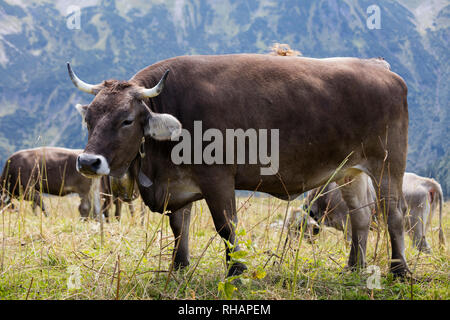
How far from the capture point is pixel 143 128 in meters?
3.70

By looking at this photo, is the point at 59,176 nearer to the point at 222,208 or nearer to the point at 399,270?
the point at 222,208

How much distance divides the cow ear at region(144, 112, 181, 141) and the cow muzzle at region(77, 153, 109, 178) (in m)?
0.46

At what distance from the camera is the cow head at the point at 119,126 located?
345 cm

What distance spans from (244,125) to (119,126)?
1.06m

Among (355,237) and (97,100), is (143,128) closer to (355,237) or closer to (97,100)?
(97,100)

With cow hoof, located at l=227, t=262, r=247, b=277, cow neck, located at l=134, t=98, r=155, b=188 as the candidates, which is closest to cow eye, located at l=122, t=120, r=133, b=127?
cow neck, located at l=134, t=98, r=155, b=188

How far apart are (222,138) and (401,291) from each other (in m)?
1.94

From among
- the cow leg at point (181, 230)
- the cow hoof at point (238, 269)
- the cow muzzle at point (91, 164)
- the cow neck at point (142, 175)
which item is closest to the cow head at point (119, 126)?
the cow muzzle at point (91, 164)

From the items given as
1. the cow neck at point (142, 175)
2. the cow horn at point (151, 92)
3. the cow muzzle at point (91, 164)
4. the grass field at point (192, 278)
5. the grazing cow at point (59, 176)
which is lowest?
the grazing cow at point (59, 176)

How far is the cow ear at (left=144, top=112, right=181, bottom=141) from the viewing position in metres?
3.55

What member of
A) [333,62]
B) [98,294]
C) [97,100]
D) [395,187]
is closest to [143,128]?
[97,100]

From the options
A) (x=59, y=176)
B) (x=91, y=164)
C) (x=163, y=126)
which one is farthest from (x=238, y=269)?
(x=59, y=176)

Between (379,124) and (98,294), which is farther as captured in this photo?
(379,124)

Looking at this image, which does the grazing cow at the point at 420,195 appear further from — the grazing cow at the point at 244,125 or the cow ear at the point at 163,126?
the cow ear at the point at 163,126
